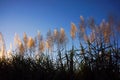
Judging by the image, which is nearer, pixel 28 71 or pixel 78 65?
pixel 78 65

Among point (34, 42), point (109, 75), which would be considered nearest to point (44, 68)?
point (109, 75)

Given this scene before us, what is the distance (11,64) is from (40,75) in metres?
0.83

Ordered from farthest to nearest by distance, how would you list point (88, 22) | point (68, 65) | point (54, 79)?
point (88, 22)
point (68, 65)
point (54, 79)

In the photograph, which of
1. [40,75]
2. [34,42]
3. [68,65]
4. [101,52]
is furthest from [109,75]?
[34,42]

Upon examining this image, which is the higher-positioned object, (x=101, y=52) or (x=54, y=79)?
(x=101, y=52)

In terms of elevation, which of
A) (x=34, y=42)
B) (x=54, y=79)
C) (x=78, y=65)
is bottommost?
(x=54, y=79)

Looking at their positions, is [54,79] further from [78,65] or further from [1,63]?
[1,63]

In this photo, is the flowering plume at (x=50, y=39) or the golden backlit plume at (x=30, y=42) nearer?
the flowering plume at (x=50, y=39)

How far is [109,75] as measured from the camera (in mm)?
2014

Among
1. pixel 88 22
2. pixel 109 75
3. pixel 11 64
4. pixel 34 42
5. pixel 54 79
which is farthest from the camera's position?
pixel 34 42

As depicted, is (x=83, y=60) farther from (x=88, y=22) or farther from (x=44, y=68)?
(x=88, y=22)

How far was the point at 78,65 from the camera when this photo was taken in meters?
2.43

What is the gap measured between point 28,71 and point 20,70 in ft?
0.52

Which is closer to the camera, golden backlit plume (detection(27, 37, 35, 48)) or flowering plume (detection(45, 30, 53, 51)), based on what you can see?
flowering plume (detection(45, 30, 53, 51))
